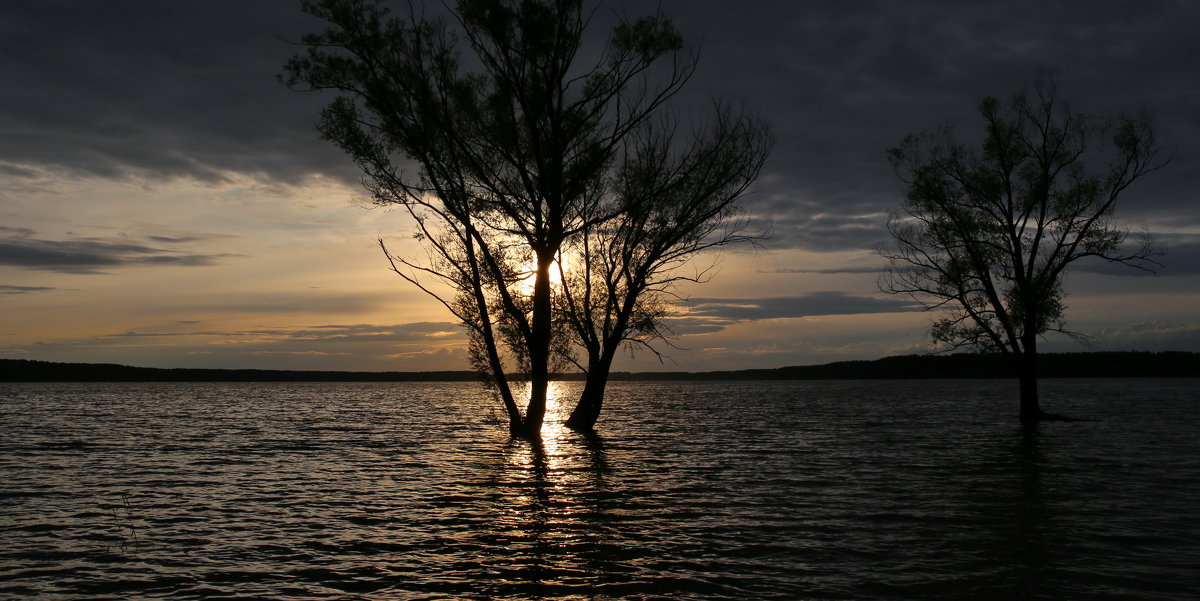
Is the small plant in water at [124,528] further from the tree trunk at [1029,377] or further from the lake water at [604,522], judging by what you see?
the tree trunk at [1029,377]

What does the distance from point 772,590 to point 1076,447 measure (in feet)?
98.8

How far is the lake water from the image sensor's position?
13.0 metres

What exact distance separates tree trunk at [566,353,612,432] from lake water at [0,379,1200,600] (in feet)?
15.6

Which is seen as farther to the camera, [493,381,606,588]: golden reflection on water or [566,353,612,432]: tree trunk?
[566,353,612,432]: tree trunk

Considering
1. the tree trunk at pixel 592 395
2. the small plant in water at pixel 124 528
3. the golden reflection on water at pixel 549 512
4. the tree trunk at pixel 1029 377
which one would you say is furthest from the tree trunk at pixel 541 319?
the tree trunk at pixel 1029 377

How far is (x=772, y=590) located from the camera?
12.6 m

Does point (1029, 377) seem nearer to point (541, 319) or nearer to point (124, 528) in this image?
point (541, 319)

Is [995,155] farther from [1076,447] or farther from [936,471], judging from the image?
[936,471]

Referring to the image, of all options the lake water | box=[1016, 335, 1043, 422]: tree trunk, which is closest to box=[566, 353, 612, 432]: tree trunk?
the lake water

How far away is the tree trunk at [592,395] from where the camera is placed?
41219 millimetres

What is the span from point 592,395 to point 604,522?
81.6ft

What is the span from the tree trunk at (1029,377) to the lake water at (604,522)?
7.31 meters

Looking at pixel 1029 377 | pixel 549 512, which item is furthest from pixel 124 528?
pixel 1029 377

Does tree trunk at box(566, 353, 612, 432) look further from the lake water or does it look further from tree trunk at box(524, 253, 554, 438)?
tree trunk at box(524, 253, 554, 438)
